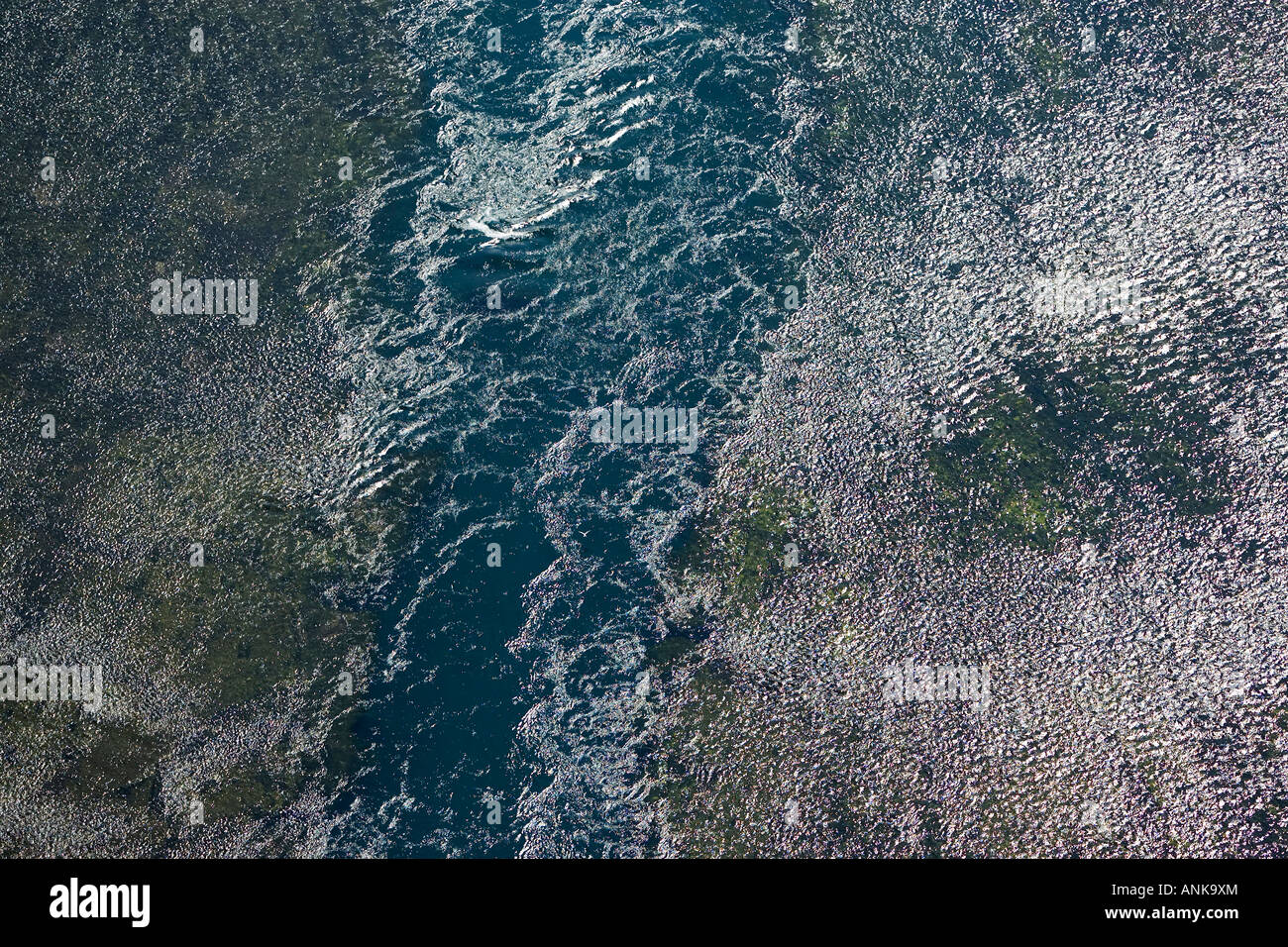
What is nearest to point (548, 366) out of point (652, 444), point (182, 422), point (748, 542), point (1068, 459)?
point (652, 444)

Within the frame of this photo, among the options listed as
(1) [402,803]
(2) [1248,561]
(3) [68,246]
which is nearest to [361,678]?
(1) [402,803]

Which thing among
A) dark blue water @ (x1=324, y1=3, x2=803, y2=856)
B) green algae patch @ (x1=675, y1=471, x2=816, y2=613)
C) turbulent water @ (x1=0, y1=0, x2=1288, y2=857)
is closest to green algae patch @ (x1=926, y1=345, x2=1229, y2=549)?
turbulent water @ (x1=0, y1=0, x2=1288, y2=857)

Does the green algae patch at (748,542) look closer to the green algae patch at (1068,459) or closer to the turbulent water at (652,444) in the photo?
the turbulent water at (652,444)

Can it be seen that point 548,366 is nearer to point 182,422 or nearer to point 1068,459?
point 182,422

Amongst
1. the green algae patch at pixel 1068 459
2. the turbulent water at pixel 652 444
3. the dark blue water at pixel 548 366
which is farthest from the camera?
the green algae patch at pixel 1068 459

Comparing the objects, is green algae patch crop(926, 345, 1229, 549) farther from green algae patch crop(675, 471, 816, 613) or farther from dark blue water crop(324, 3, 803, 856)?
dark blue water crop(324, 3, 803, 856)

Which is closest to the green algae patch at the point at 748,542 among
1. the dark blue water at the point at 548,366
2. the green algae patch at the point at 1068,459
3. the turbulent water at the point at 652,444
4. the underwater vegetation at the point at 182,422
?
the turbulent water at the point at 652,444
